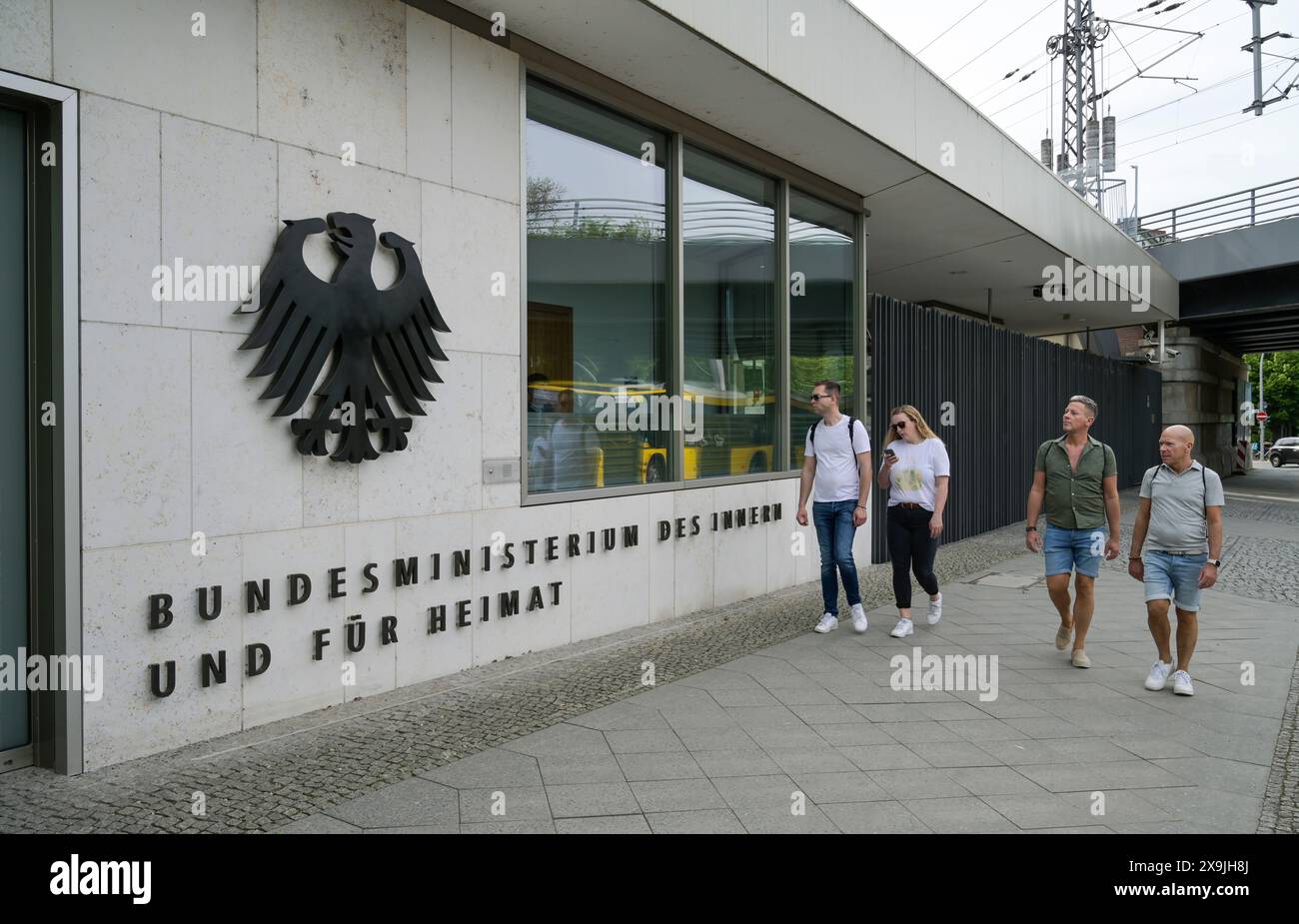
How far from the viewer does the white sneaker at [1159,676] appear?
5609mm

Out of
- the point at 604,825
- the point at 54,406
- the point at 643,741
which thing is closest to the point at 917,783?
the point at 643,741

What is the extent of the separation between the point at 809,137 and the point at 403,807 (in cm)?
703

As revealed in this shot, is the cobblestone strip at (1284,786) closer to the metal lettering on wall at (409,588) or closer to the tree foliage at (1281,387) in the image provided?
the metal lettering on wall at (409,588)

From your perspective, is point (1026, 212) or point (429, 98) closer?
point (429, 98)

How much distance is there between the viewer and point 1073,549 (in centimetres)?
618

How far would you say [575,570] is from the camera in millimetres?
6719

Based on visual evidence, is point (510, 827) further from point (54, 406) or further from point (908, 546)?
point (908, 546)

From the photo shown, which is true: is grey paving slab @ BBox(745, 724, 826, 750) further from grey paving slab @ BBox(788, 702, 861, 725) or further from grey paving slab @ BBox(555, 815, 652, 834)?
grey paving slab @ BBox(555, 815, 652, 834)

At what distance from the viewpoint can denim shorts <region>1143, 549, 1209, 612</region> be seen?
5.43 metres

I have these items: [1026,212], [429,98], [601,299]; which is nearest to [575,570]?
[601,299]

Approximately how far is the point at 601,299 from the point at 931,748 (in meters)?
4.24

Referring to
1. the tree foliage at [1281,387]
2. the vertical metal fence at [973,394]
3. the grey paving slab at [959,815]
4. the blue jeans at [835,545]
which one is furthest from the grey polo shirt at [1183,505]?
the tree foliage at [1281,387]

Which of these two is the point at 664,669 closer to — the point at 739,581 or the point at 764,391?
the point at 739,581

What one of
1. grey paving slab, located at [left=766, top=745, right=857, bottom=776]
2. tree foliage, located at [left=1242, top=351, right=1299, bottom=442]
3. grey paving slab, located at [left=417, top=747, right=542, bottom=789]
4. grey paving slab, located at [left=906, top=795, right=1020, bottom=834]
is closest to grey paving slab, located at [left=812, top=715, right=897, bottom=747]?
grey paving slab, located at [left=766, top=745, right=857, bottom=776]
